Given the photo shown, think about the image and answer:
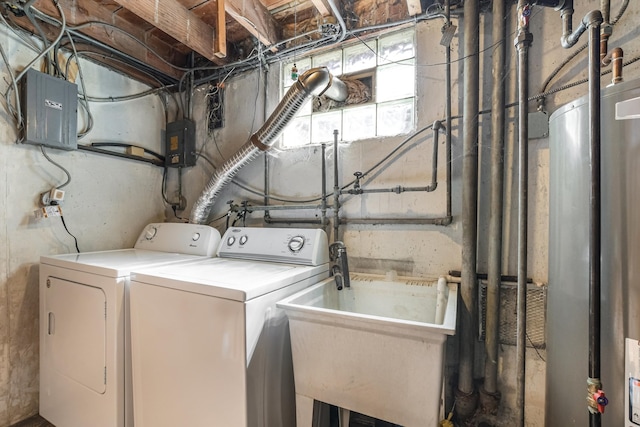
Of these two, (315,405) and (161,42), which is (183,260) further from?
(161,42)

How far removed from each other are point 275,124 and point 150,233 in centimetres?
140

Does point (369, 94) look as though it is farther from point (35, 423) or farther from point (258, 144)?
point (35, 423)

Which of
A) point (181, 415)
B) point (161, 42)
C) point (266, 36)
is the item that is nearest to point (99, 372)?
point (181, 415)

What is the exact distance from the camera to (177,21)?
1.87 metres

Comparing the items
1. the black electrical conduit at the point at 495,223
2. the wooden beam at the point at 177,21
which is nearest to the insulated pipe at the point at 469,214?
the black electrical conduit at the point at 495,223

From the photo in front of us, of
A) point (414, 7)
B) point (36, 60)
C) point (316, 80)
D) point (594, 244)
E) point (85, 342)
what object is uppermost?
point (414, 7)

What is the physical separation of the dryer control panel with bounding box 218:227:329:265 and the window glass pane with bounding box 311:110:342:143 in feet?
2.35

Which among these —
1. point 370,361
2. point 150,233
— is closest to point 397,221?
point 370,361

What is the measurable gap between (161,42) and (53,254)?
185 centimetres

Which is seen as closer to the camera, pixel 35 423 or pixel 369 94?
pixel 35 423

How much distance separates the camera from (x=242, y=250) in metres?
1.80

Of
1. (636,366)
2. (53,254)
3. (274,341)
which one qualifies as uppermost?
(53,254)

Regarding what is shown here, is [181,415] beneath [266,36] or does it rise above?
beneath

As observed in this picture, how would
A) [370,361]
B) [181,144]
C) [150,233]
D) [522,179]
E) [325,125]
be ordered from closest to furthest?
[370,361] → [522,179] → [325,125] → [150,233] → [181,144]
